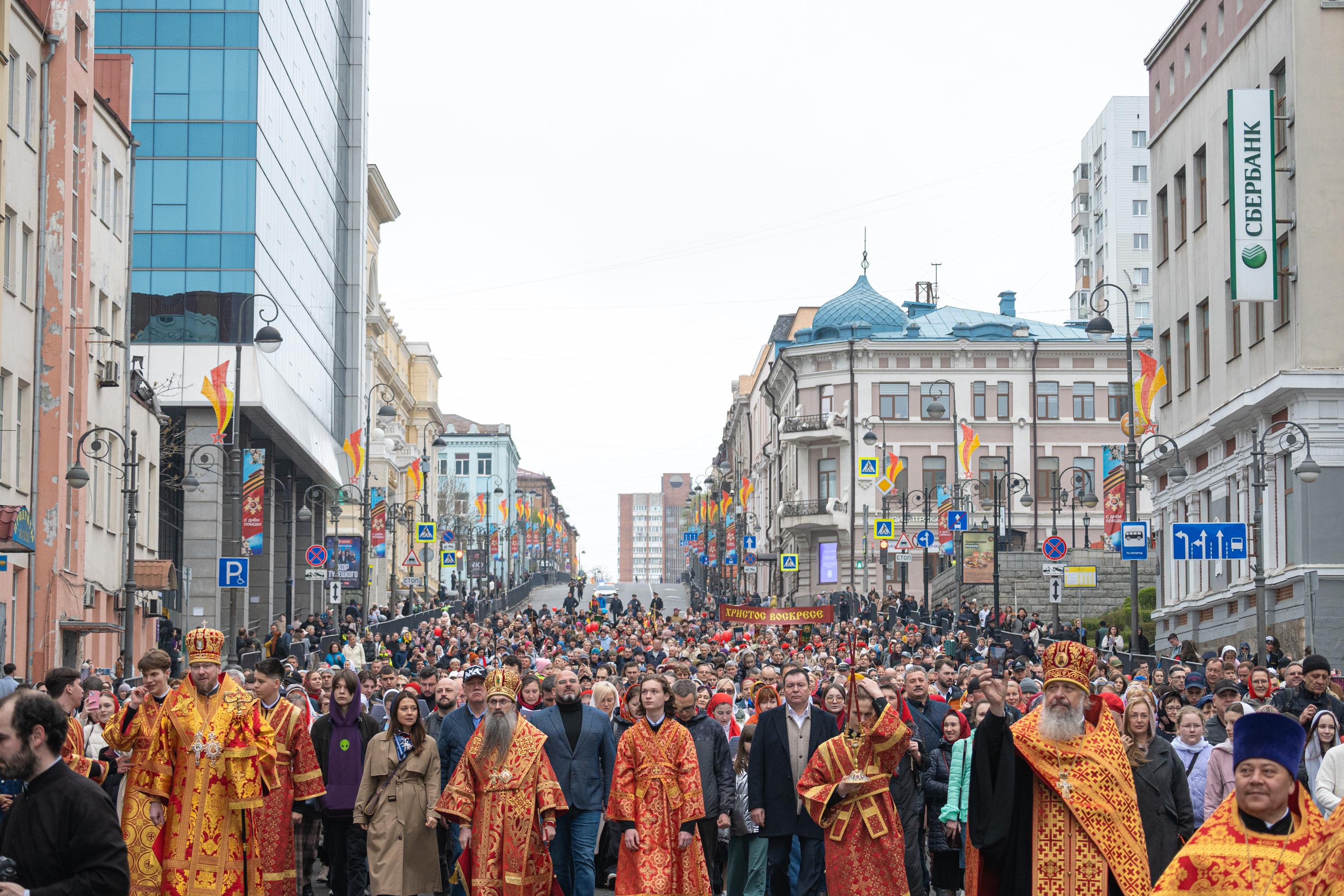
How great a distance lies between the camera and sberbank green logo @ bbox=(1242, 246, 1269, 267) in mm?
35094

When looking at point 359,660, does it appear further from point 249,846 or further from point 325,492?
point 325,492

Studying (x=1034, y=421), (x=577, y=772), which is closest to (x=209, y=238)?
(x=577, y=772)

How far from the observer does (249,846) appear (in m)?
11.6

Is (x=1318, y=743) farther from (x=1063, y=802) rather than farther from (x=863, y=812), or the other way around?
(x=1063, y=802)

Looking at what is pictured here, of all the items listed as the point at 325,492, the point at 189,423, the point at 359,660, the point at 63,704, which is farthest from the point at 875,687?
the point at 325,492

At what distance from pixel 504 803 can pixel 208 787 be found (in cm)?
187

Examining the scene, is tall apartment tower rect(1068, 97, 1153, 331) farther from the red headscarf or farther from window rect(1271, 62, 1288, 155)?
the red headscarf

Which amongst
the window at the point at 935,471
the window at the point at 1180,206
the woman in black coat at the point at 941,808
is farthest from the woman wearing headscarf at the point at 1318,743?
the window at the point at 935,471

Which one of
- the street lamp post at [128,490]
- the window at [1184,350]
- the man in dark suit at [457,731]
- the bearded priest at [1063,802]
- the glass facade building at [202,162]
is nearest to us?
the bearded priest at [1063,802]

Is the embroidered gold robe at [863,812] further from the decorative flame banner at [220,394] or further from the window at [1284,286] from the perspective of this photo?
the decorative flame banner at [220,394]

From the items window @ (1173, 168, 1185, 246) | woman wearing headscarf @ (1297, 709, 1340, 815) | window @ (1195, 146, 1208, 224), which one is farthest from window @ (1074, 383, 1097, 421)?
woman wearing headscarf @ (1297, 709, 1340, 815)

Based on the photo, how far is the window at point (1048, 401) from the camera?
275ft

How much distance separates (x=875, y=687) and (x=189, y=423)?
40.9 m

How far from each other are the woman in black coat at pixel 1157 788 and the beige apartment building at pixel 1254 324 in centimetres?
1927
